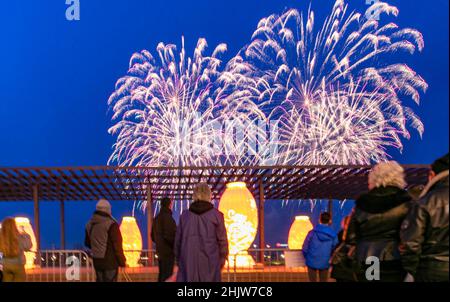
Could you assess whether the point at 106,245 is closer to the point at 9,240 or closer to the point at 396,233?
the point at 9,240

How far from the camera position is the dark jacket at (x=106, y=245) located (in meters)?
7.60

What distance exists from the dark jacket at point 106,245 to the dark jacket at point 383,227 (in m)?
3.80

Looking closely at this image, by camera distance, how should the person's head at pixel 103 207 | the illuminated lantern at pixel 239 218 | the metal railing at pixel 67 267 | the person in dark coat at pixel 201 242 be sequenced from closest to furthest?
1. the person in dark coat at pixel 201 242
2. the person's head at pixel 103 207
3. the metal railing at pixel 67 267
4. the illuminated lantern at pixel 239 218

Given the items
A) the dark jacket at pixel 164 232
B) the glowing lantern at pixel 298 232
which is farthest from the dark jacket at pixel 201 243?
the glowing lantern at pixel 298 232

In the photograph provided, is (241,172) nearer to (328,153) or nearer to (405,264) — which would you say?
(328,153)

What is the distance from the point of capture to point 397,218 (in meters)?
4.71

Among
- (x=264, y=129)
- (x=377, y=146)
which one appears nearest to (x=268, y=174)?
(x=264, y=129)

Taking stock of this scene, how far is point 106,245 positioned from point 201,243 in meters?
1.64

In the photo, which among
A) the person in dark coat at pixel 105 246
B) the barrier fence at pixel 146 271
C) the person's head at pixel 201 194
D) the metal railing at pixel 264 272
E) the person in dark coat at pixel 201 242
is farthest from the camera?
A: the metal railing at pixel 264 272

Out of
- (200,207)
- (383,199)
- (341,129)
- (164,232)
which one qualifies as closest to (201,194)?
(200,207)

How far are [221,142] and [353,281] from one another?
15.5m

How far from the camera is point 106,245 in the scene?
761 centimetres

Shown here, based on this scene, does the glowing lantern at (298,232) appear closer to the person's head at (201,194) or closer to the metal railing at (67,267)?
the metal railing at (67,267)

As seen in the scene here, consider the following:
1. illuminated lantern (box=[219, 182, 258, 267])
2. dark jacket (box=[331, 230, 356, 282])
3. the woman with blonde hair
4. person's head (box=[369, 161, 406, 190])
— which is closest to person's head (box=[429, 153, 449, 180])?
person's head (box=[369, 161, 406, 190])
